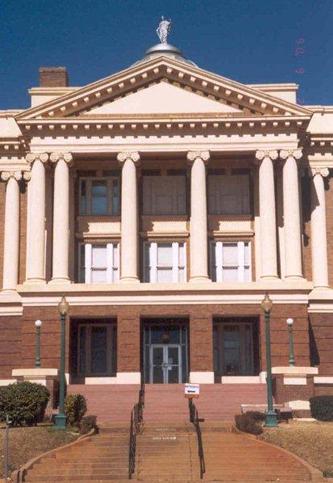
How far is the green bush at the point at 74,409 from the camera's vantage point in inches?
1320

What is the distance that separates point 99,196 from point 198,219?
6.87 meters

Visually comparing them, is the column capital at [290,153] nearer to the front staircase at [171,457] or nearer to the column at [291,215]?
the column at [291,215]

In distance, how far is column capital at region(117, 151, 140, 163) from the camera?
48.3m

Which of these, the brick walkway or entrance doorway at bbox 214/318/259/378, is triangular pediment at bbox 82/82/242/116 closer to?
entrance doorway at bbox 214/318/259/378

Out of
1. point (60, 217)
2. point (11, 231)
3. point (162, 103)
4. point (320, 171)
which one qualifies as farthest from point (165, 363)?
point (320, 171)

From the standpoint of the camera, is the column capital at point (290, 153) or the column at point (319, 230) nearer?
the column capital at point (290, 153)

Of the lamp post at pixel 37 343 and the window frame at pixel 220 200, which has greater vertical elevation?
the window frame at pixel 220 200

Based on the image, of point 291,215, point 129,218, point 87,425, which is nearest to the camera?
point 87,425

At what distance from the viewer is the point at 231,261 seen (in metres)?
50.2

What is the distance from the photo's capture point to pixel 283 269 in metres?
48.3

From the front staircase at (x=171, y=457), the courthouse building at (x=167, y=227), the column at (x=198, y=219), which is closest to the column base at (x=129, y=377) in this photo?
the courthouse building at (x=167, y=227)

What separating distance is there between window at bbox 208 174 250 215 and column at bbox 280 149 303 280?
3.06 metres

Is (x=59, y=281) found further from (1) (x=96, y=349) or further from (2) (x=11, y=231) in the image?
(2) (x=11, y=231)

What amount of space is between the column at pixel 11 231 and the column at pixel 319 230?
1711 cm
